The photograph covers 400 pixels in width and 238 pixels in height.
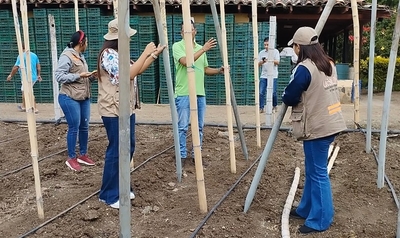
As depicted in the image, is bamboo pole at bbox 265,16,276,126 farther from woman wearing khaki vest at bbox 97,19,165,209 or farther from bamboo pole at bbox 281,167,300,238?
woman wearing khaki vest at bbox 97,19,165,209

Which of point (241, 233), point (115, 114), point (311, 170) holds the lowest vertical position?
point (241, 233)

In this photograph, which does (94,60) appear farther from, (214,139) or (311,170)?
(311,170)

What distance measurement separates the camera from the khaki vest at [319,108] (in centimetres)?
362

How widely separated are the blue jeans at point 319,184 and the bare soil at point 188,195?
0.11 meters

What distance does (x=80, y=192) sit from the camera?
483 cm

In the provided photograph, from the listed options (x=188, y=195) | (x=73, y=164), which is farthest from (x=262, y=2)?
(x=188, y=195)

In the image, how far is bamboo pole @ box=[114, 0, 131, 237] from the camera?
2498 millimetres

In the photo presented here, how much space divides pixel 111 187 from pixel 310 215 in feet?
5.97

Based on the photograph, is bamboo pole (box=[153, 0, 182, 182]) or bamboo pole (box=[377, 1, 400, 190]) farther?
bamboo pole (box=[153, 0, 182, 182])

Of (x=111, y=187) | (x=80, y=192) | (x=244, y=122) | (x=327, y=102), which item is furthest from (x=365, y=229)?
(x=244, y=122)

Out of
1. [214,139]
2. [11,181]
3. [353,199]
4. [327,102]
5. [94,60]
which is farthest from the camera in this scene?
[94,60]

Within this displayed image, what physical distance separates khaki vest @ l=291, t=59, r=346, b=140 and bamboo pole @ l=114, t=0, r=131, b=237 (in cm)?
163

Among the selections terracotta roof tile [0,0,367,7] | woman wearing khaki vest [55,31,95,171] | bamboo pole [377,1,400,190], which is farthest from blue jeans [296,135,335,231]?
terracotta roof tile [0,0,367,7]

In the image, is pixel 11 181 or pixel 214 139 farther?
pixel 214 139
